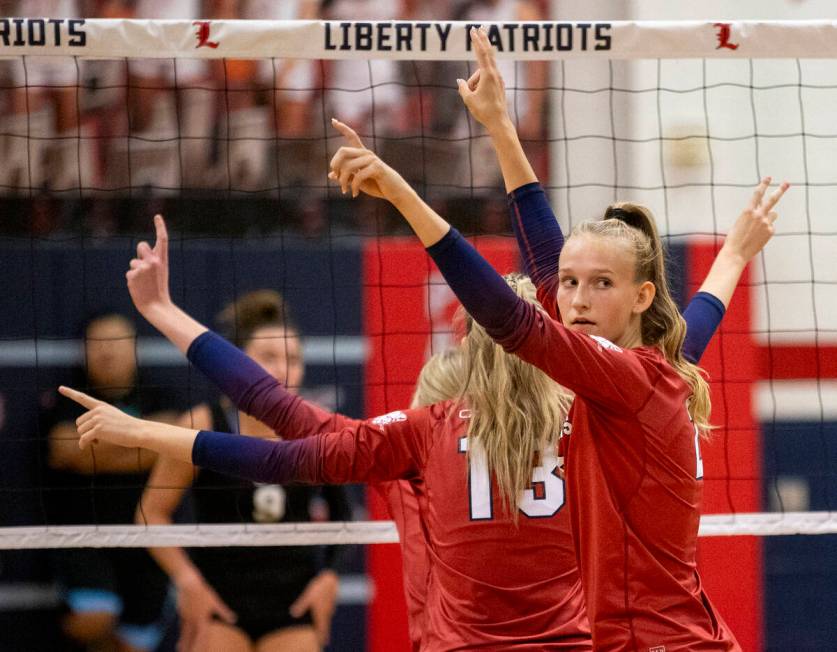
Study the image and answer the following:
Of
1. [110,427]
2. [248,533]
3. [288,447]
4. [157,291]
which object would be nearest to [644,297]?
[288,447]

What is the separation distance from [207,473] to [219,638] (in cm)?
62

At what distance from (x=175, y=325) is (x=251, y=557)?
5.57 ft

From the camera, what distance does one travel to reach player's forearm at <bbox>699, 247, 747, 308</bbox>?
2.82 m

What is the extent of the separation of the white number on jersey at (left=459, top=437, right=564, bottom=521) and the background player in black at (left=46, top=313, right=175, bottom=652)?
2.33 m

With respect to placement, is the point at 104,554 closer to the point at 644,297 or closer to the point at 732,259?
the point at 732,259

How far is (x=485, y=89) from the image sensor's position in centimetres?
221

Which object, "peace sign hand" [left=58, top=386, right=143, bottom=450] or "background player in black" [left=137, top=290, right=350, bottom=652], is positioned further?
"background player in black" [left=137, top=290, right=350, bottom=652]

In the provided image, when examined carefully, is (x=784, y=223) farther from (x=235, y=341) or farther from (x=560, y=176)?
(x=235, y=341)

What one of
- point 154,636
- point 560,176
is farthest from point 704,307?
point 560,176

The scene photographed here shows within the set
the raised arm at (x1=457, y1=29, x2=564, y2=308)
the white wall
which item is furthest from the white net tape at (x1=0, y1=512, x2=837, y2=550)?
the white wall

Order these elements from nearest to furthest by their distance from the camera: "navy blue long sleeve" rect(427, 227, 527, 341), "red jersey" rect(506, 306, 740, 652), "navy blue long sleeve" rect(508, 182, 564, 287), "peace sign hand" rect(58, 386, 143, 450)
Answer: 1. "navy blue long sleeve" rect(427, 227, 527, 341)
2. "red jersey" rect(506, 306, 740, 652)
3. "peace sign hand" rect(58, 386, 143, 450)
4. "navy blue long sleeve" rect(508, 182, 564, 287)

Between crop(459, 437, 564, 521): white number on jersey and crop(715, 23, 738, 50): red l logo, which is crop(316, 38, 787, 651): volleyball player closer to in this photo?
crop(459, 437, 564, 521): white number on jersey

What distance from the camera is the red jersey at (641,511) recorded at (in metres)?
2.05

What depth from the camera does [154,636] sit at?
14.9 ft
